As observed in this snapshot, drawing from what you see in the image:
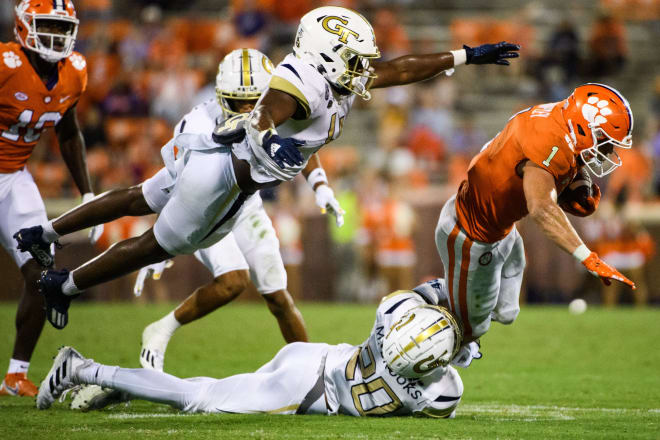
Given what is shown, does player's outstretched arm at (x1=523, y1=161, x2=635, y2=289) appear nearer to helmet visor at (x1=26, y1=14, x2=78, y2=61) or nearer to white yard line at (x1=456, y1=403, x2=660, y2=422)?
white yard line at (x1=456, y1=403, x2=660, y2=422)

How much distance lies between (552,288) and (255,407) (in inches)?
372

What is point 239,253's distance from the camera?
6.25m

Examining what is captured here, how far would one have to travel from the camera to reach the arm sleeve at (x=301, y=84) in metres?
4.85

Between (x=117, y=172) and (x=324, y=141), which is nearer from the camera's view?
(x=324, y=141)

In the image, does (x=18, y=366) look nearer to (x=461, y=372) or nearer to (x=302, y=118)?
(x=302, y=118)

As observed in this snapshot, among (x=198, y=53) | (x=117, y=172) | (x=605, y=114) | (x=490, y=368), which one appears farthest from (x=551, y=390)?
(x=198, y=53)

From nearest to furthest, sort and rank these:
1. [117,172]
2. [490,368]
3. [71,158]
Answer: [71,158]
[490,368]
[117,172]

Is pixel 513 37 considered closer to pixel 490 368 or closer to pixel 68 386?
pixel 490 368

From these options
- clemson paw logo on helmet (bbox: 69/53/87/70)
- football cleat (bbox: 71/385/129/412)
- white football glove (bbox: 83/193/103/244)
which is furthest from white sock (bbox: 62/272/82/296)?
clemson paw logo on helmet (bbox: 69/53/87/70)

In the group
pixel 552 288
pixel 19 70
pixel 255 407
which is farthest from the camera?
pixel 552 288

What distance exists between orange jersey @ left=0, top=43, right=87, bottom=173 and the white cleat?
4.66 ft

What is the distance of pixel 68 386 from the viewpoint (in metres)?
4.92

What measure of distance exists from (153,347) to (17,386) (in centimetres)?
86

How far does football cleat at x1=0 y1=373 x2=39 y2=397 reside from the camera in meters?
5.77
